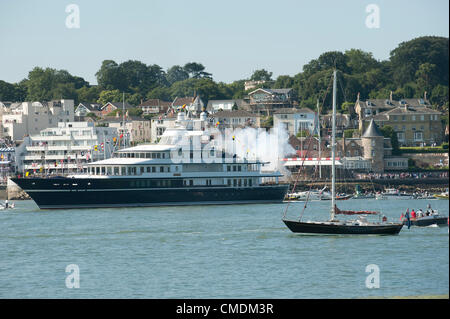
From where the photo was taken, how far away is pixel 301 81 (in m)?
136

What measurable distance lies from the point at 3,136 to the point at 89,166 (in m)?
59.8

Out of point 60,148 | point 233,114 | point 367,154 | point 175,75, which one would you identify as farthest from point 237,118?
point 175,75

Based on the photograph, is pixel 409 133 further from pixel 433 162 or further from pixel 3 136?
pixel 3 136

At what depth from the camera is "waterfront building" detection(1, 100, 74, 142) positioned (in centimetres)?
12525

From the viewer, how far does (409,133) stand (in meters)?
115

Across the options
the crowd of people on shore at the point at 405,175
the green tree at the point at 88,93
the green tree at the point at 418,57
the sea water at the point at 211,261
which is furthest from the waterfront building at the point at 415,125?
the sea water at the point at 211,261

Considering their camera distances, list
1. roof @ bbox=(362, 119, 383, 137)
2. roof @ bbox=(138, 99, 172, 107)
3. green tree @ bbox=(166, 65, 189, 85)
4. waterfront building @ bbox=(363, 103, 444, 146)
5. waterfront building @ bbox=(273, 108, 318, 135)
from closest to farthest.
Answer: roof @ bbox=(362, 119, 383, 137)
waterfront building @ bbox=(363, 103, 444, 146)
waterfront building @ bbox=(273, 108, 318, 135)
roof @ bbox=(138, 99, 172, 107)
green tree @ bbox=(166, 65, 189, 85)

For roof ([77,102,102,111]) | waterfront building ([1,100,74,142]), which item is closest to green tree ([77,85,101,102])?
roof ([77,102,102,111])

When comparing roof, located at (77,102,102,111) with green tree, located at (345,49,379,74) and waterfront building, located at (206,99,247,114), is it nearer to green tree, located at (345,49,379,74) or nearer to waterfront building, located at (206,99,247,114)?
waterfront building, located at (206,99,247,114)

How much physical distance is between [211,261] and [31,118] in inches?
3802

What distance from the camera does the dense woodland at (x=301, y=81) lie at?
12506cm

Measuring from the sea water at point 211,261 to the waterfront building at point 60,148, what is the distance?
5645 centimetres

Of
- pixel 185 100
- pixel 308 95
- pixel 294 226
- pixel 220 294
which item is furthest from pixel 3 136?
pixel 220 294

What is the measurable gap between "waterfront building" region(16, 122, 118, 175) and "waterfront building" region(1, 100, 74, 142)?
9.17 metres
